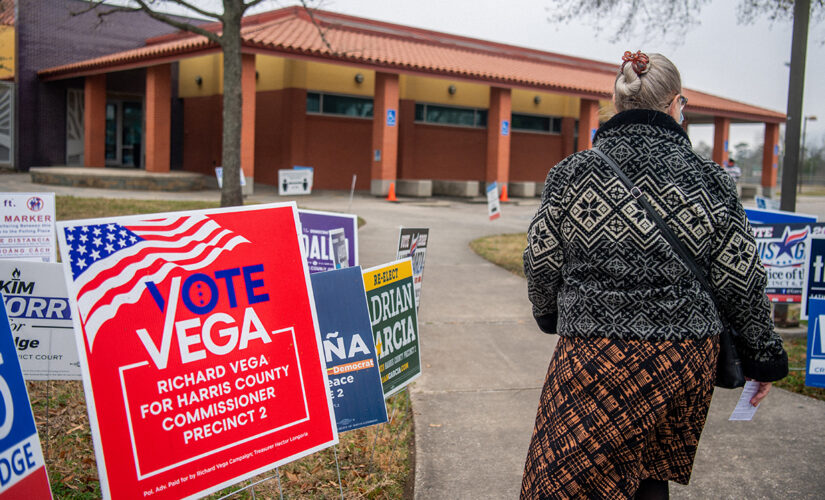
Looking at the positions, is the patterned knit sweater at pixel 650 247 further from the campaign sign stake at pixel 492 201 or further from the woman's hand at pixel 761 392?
the campaign sign stake at pixel 492 201

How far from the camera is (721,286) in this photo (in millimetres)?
2334

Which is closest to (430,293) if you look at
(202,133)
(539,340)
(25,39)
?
(539,340)

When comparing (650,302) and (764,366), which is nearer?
(650,302)

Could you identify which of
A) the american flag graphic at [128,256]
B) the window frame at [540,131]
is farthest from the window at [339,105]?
the american flag graphic at [128,256]

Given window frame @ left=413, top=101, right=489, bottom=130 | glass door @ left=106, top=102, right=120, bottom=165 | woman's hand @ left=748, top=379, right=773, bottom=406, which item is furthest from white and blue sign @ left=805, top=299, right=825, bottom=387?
glass door @ left=106, top=102, right=120, bottom=165

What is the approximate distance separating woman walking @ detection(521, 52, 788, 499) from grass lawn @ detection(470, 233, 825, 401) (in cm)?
390

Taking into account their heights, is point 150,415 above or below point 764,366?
below

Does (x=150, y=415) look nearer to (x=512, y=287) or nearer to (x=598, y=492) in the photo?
(x=598, y=492)

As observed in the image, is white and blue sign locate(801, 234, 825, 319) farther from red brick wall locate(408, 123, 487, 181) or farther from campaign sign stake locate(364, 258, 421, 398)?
red brick wall locate(408, 123, 487, 181)

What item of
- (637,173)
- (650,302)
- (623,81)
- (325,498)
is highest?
(623,81)

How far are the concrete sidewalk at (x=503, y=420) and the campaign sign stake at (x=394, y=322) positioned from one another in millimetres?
490

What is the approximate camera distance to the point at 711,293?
2.36 meters

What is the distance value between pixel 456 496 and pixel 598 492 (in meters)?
1.48

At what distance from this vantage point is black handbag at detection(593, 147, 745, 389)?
2270 mm
